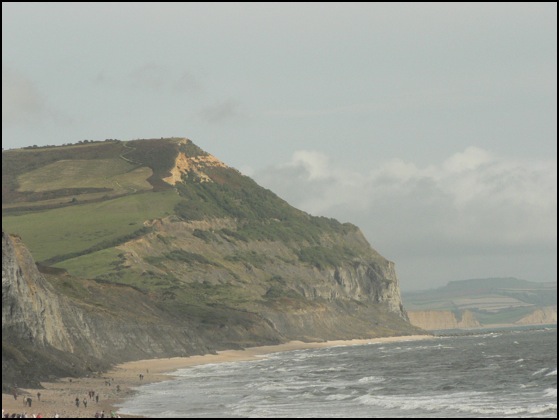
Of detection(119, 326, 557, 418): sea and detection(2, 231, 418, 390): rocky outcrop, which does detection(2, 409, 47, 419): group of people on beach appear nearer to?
detection(119, 326, 557, 418): sea

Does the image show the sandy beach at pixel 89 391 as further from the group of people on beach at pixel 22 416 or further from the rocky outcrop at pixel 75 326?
the rocky outcrop at pixel 75 326

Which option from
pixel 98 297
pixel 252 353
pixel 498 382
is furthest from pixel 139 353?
pixel 498 382

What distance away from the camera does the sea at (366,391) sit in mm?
69312

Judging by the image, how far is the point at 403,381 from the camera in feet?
322

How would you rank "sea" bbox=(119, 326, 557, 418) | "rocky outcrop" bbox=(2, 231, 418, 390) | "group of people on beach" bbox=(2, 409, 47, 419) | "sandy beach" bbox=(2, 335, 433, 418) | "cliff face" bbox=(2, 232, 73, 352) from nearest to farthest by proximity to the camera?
"group of people on beach" bbox=(2, 409, 47, 419), "sea" bbox=(119, 326, 557, 418), "sandy beach" bbox=(2, 335, 433, 418), "rocky outcrop" bbox=(2, 231, 418, 390), "cliff face" bbox=(2, 232, 73, 352)

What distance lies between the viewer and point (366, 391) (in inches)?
3425

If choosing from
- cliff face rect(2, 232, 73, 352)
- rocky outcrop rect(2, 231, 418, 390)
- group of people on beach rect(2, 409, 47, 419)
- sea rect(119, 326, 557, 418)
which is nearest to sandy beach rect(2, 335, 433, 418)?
group of people on beach rect(2, 409, 47, 419)

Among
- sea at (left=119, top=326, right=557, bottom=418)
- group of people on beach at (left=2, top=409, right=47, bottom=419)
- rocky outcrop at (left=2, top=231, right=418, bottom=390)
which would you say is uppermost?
rocky outcrop at (left=2, top=231, right=418, bottom=390)

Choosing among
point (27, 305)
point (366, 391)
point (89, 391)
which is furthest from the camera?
point (27, 305)

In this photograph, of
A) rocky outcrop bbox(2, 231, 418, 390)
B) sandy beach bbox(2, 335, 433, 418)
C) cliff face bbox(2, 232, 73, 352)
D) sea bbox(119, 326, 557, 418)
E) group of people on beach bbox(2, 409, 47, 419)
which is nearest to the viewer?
group of people on beach bbox(2, 409, 47, 419)

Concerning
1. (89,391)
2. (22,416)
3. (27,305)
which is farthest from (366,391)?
(27,305)

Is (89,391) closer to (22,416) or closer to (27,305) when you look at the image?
(22,416)

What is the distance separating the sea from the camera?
69.3 m

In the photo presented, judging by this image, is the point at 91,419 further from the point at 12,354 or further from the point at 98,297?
the point at 98,297
